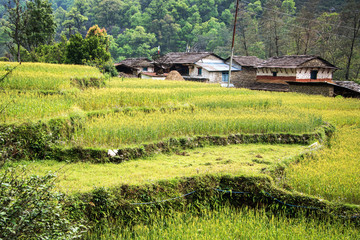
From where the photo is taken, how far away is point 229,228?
463cm

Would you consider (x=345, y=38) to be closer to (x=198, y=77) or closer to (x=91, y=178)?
(x=198, y=77)

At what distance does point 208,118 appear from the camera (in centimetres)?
975

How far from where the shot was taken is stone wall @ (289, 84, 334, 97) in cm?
2289

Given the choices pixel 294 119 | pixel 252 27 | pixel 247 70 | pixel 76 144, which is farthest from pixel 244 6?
pixel 76 144

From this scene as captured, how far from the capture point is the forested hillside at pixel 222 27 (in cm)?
3359

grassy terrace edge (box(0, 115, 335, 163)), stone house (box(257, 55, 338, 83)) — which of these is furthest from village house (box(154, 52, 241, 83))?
grassy terrace edge (box(0, 115, 335, 163))

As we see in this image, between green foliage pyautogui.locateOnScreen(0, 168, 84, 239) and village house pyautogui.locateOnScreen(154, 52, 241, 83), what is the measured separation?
29.7 meters

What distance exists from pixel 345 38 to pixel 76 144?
34648 millimetres

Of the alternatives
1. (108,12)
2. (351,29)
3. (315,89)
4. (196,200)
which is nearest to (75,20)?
(108,12)

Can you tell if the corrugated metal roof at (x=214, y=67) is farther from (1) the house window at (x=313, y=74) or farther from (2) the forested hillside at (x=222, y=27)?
(1) the house window at (x=313, y=74)

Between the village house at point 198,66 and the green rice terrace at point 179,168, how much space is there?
74.6 ft

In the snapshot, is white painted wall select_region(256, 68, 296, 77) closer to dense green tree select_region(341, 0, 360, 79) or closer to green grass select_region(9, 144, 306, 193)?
dense green tree select_region(341, 0, 360, 79)

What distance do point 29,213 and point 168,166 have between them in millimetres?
3700

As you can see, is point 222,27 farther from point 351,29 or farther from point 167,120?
point 167,120
